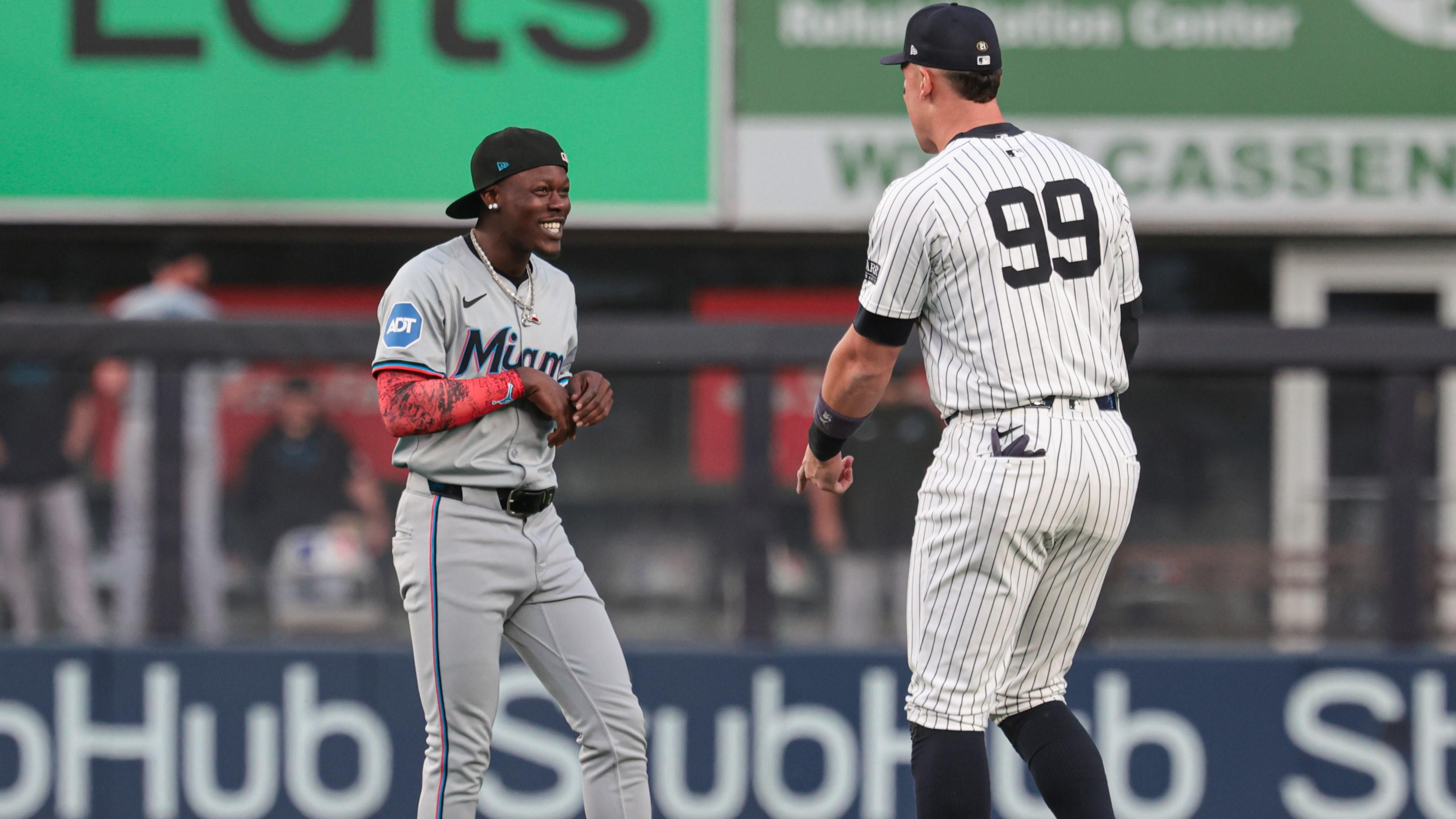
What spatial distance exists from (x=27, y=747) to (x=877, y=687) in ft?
8.31

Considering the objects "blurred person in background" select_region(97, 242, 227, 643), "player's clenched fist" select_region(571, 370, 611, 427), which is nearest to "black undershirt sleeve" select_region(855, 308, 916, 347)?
"player's clenched fist" select_region(571, 370, 611, 427)

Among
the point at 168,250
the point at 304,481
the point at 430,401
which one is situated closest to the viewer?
the point at 430,401

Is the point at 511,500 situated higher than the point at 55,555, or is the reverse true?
the point at 511,500

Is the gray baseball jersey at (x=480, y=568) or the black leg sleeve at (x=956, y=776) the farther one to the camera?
the gray baseball jersey at (x=480, y=568)

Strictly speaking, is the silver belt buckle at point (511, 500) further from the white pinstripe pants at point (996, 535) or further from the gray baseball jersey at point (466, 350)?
the white pinstripe pants at point (996, 535)

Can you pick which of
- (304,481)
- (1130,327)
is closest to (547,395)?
(1130,327)

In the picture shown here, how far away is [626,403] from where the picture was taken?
4695 mm

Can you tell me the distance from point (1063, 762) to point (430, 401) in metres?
1.41

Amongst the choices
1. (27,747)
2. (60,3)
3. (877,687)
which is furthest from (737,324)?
(60,3)

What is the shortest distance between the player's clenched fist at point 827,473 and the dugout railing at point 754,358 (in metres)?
1.60

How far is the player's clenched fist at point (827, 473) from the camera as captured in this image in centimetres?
Answer: 296

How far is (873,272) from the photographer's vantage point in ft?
9.14

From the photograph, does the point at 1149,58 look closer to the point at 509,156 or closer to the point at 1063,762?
the point at 509,156

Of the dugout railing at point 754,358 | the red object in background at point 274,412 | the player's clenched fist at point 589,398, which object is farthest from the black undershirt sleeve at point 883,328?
the red object in background at point 274,412
